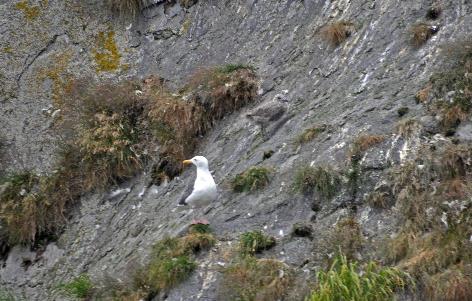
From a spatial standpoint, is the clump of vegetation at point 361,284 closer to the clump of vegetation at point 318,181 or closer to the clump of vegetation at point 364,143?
the clump of vegetation at point 318,181

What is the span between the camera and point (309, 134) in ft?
29.6

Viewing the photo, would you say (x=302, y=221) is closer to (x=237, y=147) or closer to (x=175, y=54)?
(x=237, y=147)

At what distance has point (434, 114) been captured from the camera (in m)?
8.24

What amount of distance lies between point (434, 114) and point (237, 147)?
8.79 feet

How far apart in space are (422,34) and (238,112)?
264 cm

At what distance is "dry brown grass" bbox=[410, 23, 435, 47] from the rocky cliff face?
93 millimetres

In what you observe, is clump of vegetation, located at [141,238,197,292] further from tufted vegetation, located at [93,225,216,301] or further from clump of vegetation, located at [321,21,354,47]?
clump of vegetation, located at [321,21,354,47]

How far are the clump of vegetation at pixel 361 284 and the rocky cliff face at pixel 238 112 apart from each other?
2.09ft

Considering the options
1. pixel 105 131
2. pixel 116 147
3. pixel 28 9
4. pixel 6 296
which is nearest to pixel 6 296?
pixel 6 296

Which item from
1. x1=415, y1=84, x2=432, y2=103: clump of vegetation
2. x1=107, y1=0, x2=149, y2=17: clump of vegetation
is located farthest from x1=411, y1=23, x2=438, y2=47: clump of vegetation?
x1=107, y1=0, x2=149, y2=17: clump of vegetation

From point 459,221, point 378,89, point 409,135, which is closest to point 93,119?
point 378,89

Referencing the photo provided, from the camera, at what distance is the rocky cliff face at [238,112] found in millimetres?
8016

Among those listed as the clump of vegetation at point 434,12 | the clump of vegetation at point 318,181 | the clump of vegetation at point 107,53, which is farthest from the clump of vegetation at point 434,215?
the clump of vegetation at point 107,53

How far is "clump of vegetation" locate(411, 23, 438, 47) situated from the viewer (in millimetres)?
9430
